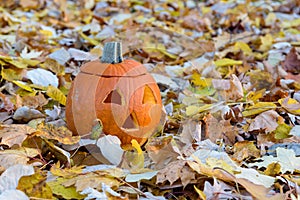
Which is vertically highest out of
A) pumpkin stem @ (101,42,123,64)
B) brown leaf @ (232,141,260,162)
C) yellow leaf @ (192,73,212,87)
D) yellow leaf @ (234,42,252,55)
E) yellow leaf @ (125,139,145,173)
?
pumpkin stem @ (101,42,123,64)

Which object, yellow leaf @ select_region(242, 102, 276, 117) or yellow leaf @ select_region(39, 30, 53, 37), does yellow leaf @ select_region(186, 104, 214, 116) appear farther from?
yellow leaf @ select_region(39, 30, 53, 37)

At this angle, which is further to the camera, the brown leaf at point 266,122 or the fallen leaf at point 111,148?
the brown leaf at point 266,122

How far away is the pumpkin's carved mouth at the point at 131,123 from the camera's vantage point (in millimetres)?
1456

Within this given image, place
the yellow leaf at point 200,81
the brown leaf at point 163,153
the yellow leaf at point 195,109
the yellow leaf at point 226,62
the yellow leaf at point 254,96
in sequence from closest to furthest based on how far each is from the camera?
1. the brown leaf at point 163,153
2. the yellow leaf at point 195,109
3. the yellow leaf at point 254,96
4. the yellow leaf at point 200,81
5. the yellow leaf at point 226,62

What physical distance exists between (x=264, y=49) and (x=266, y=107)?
41.2 inches

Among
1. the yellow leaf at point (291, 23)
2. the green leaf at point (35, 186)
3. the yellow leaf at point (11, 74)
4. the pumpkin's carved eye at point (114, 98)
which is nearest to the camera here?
the green leaf at point (35, 186)

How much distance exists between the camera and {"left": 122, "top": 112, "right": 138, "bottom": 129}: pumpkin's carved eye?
57.3 inches

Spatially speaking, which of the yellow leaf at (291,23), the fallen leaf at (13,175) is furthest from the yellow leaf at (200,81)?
the yellow leaf at (291,23)

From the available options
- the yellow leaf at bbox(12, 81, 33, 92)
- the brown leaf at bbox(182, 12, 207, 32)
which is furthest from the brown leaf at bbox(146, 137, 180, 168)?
the brown leaf at bbox(182, 12, 207, 32)

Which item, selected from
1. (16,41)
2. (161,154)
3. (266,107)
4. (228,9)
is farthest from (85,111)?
(228,9)

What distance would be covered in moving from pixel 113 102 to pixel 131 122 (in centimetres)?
8

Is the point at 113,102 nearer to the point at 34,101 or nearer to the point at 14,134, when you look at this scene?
the point at 14,134

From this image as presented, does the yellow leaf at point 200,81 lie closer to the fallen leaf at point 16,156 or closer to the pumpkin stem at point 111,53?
the pumpkin stem at point 111,53

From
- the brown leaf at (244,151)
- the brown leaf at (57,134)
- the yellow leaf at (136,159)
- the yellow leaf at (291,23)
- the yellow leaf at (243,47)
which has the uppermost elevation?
the brown leaf at (57,134)
